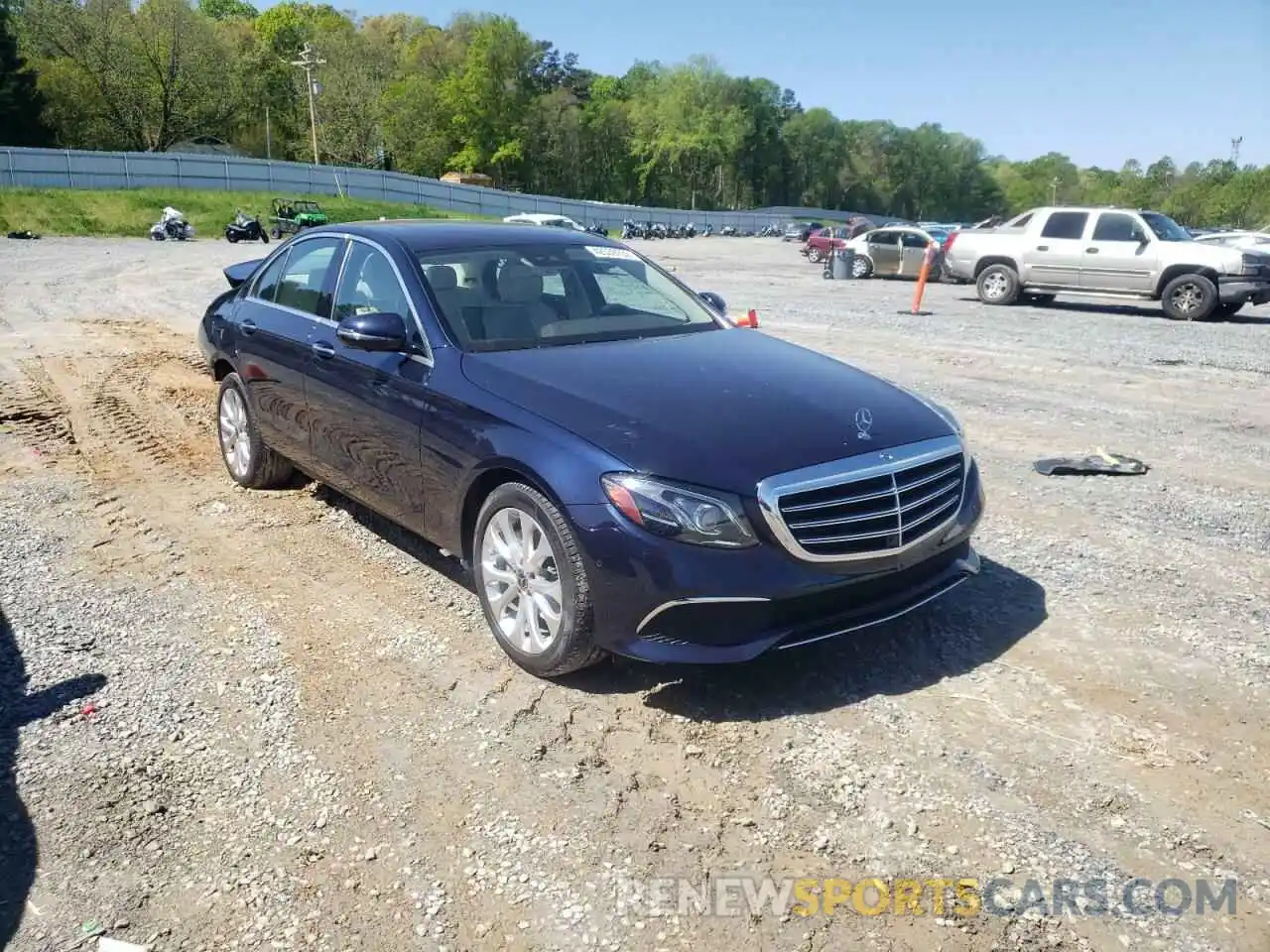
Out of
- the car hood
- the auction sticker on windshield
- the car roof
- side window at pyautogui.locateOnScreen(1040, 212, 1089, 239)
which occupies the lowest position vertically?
the car hood

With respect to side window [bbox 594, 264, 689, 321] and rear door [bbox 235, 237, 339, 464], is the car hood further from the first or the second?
rear door [bbox 235, 237, 339, 464]

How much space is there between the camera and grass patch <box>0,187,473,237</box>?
36.4 metres

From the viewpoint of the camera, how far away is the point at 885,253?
82.7 feet

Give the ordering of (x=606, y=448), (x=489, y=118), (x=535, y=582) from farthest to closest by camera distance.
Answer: (x=489, y=118) < (x=535, y=582) < (x=606, y=448)

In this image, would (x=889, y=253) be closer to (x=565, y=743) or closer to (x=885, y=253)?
(x=885, y=253)

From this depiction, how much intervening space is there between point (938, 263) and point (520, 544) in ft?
72.3

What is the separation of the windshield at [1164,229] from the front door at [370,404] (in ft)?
51.1

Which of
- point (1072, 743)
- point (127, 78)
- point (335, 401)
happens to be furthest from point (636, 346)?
point (127, 78)

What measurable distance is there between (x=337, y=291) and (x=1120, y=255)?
15.4 m

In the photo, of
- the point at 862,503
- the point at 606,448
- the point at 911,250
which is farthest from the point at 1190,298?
the point at 606,448

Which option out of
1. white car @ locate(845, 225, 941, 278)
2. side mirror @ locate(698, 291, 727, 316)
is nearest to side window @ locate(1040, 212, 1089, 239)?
white car @ locate(845, 225, 941, 278)

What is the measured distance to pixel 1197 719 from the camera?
11.8 ft

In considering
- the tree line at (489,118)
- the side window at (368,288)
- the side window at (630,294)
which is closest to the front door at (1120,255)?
the side window at (630,294)

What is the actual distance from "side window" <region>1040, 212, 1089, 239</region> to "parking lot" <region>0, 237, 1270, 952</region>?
1258cm
